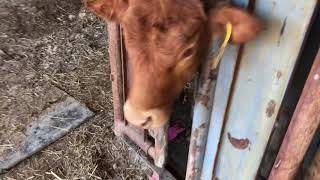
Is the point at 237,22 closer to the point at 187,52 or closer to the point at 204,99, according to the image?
the point at 187,52

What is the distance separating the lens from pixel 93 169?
3.23 metres

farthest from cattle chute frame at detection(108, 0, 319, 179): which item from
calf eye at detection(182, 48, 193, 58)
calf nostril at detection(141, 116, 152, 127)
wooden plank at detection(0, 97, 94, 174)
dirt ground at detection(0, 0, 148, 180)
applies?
wooden plank at detection(0, 97, 94, 174)

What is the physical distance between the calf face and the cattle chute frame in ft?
0.42

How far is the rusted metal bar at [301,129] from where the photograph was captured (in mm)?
1764

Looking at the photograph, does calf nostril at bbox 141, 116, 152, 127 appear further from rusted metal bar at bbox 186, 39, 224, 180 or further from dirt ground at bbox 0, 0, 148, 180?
dirt ground at bbox 0, 0, 148, 180

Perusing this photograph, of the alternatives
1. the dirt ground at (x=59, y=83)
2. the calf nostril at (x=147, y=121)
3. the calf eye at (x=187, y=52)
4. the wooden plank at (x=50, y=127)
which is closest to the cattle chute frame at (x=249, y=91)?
the calf eye at (x=187, y=52)

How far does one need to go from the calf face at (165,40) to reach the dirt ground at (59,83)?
1.43 meters

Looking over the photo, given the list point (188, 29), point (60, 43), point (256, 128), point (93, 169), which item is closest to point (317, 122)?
point (256, 128)

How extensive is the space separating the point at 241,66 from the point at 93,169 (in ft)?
5.37

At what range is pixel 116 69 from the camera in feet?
9.41

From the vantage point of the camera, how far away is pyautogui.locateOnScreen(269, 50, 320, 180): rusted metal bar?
1764 millimetres

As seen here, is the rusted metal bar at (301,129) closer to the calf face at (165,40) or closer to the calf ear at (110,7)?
the calf face at (165,40)

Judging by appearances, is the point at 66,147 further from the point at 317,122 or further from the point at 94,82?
the point at 317,122

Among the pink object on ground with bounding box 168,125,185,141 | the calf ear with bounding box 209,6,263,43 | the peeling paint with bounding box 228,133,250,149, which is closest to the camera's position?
the calf ear with bounding box 209,6,263,43
